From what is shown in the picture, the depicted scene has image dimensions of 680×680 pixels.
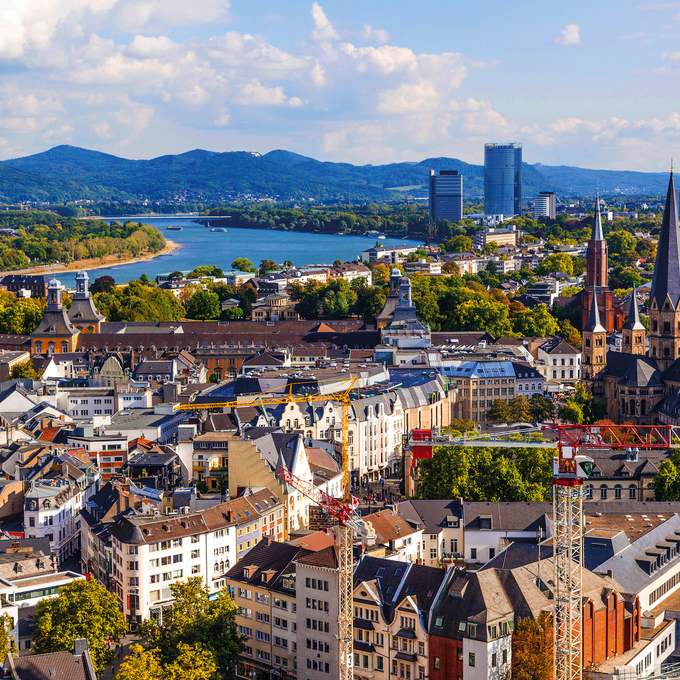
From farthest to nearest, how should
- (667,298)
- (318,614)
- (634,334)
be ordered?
(634,334)
(667,298)
(318,614)

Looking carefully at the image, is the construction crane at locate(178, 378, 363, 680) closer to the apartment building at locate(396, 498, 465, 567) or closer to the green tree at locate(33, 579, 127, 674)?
the apartment building at locate(396, 498, 465, 567)

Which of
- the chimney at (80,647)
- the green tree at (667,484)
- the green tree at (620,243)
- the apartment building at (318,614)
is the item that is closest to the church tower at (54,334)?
the green tree at (667,484)

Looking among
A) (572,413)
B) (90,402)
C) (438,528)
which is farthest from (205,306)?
(438,528)

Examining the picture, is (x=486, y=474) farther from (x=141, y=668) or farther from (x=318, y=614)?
(x=141, y=668)

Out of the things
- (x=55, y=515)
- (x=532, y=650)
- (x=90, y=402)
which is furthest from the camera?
(x=90, y=402)

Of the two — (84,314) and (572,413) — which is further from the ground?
(84,314)

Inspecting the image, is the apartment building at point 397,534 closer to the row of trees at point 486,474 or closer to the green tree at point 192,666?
the row of trees at point 486,474

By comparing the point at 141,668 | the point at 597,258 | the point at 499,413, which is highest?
the point at 597,258
